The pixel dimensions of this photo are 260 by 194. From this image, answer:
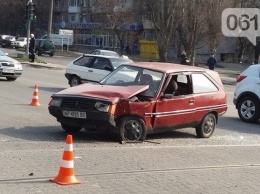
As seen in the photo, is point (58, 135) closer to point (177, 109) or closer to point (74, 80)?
point (177, 109)

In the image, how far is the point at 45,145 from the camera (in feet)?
33.8

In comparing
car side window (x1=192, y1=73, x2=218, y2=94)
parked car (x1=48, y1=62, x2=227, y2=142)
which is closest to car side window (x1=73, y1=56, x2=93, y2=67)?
parked car (x1=48, y1=62, x2=227, y2=142)

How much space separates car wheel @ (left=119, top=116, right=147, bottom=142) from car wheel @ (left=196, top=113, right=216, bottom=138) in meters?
1.85

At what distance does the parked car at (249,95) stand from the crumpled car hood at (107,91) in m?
5.69

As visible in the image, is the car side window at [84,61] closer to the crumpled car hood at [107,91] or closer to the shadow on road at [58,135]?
the shadow on road at [58,135]

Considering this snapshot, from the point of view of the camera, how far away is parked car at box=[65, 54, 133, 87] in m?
22.0

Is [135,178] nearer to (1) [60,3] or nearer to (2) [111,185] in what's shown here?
(2) [111,185]

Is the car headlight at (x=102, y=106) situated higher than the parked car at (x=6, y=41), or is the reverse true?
the car headlight at (x=102, y=106)

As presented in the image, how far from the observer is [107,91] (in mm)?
11023

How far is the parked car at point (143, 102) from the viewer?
10.7 meters

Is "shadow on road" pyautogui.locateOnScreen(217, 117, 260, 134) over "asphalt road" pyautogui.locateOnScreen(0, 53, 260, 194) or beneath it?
beneath

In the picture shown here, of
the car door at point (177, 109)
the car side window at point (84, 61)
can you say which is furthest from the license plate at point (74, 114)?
the car side window at point (84, 61)

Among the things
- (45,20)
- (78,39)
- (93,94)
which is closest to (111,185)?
(93,94)

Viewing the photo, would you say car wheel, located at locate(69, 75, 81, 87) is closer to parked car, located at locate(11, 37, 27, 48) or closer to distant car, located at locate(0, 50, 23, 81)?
distant car, located at locate(0, 50, 23, 81)
